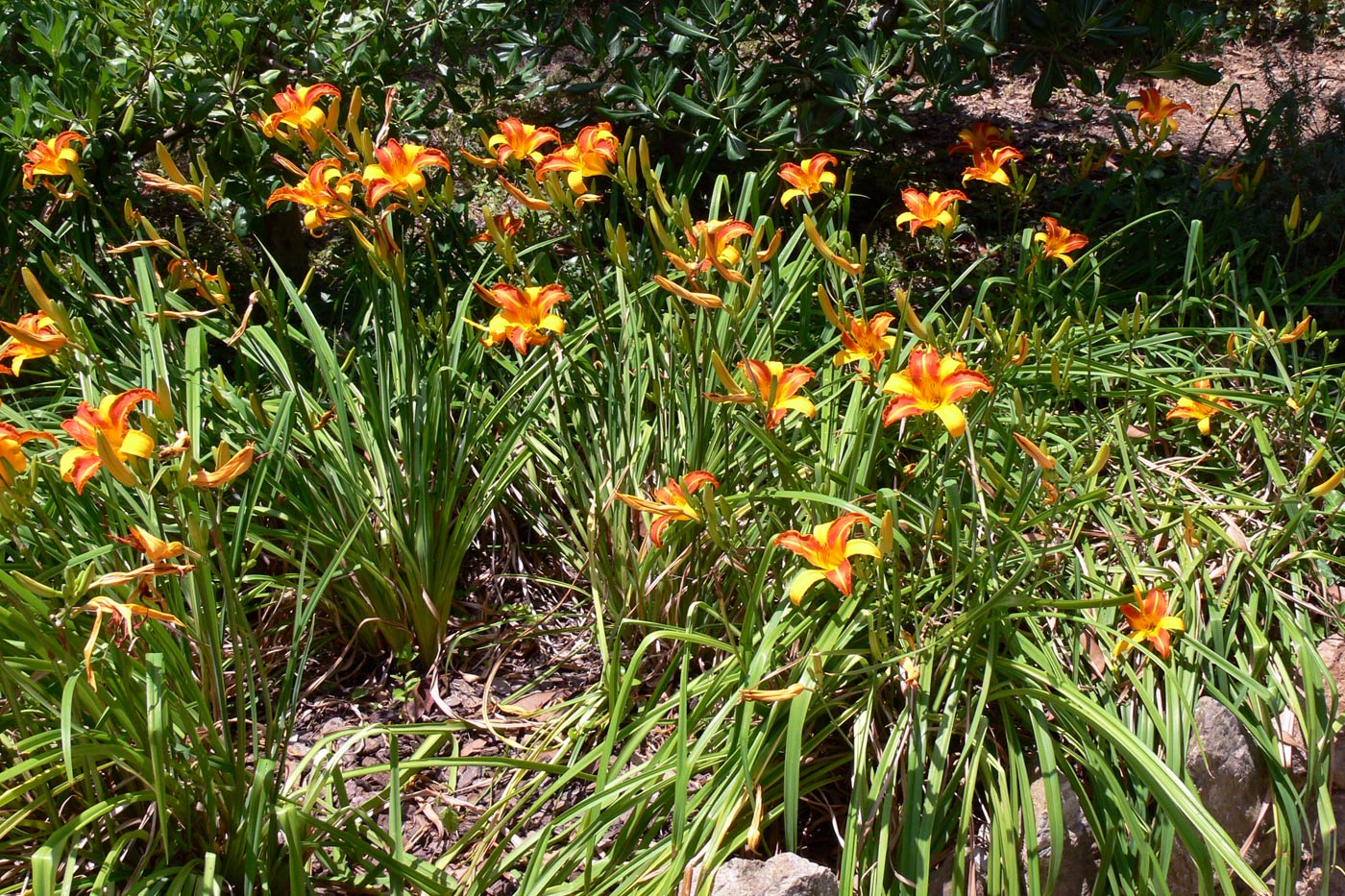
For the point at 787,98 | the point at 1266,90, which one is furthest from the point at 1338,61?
the point at 787,98

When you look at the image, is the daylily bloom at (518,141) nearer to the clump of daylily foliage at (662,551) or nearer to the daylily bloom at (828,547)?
the clump of daylily foliage at (662,551)

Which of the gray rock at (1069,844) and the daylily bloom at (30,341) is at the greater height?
the daylily bloom at (30,341)

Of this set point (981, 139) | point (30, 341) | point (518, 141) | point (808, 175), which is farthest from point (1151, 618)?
point (30, 341)

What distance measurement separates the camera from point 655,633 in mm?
1891

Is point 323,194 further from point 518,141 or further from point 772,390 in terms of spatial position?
point 772,390

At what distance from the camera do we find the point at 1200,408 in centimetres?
228

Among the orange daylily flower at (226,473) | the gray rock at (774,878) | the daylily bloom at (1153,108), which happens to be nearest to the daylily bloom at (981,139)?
the daylily bloom at (1153,108)

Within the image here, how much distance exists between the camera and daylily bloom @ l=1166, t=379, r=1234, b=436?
7.44ft

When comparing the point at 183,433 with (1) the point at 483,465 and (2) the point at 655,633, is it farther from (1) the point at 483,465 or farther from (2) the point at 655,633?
(1) the point at 483,465

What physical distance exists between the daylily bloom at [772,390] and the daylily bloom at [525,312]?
1.36 ft

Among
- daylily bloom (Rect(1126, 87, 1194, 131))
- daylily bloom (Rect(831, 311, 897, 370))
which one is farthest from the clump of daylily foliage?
daylily bloom (Rect(1126, 87, 1194, 131))

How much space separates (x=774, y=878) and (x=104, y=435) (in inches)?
44.1

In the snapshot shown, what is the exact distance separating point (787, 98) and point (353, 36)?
1234mm

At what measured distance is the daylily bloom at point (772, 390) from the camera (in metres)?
1.73
